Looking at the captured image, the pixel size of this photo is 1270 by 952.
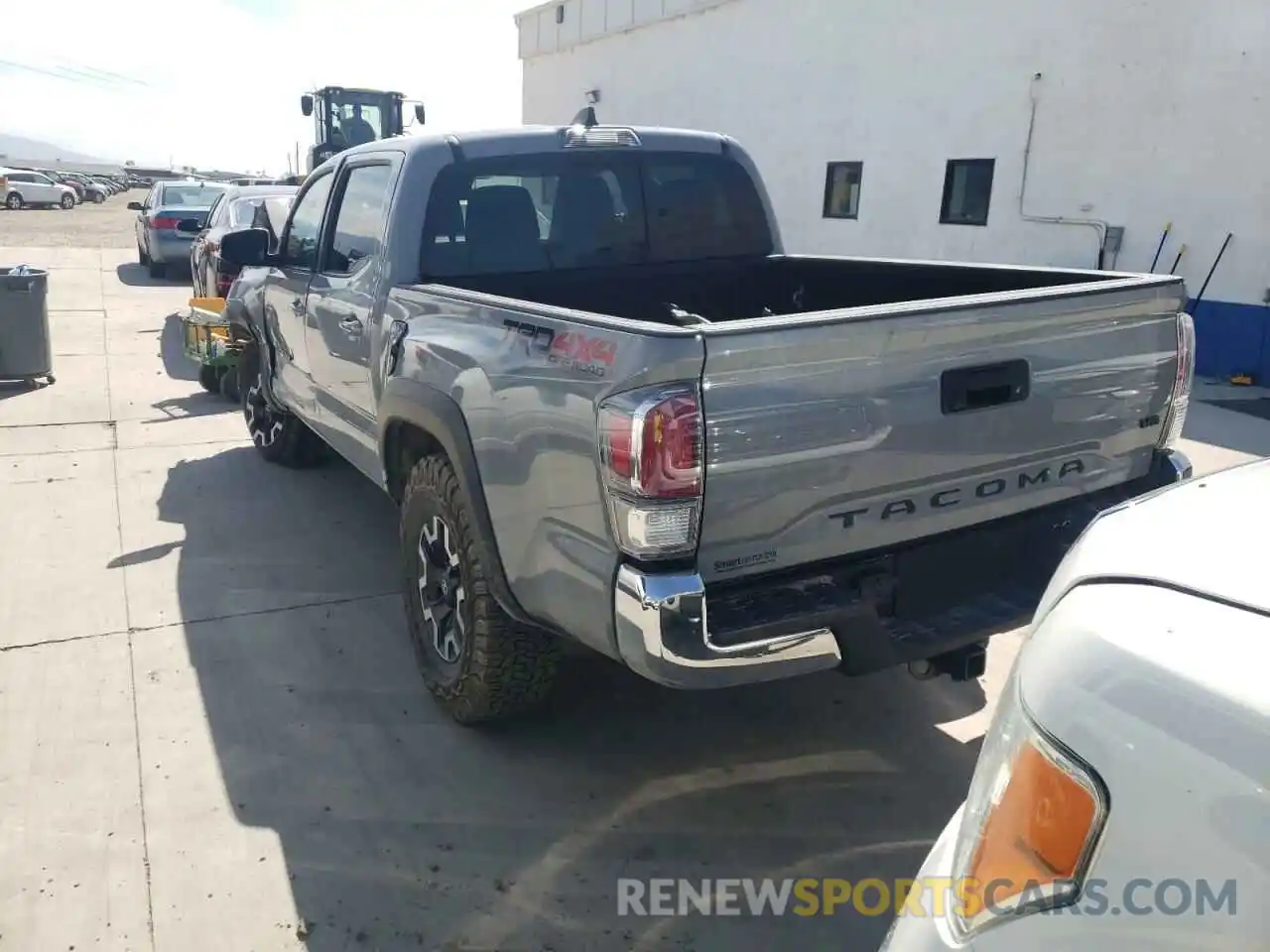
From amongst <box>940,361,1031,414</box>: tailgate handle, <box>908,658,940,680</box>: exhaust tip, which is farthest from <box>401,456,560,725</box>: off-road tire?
<box>940,361,1031,414</box>: tailgate handle

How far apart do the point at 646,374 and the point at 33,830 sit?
7.63 feet

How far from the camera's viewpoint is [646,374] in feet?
7.76

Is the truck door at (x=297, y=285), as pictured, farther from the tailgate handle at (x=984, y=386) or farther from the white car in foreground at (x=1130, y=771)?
the white car in foreground at (x=1130, y=771)

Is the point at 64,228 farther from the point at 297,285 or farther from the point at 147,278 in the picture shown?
the point at 297,285

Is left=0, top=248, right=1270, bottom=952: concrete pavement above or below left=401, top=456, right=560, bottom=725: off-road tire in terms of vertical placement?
below

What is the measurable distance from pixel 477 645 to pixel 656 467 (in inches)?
47.0

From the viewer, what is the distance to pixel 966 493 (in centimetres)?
287

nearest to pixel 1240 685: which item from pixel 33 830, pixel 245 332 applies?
pixel 33 830

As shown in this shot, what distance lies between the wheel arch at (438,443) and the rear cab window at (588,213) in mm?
622

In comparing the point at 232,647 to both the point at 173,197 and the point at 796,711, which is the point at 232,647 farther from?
the point at 173,197

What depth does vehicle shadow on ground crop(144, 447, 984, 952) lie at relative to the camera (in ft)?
8.89

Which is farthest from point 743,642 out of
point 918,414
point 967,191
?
point 967,191

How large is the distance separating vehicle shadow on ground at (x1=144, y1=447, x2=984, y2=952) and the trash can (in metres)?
5.57

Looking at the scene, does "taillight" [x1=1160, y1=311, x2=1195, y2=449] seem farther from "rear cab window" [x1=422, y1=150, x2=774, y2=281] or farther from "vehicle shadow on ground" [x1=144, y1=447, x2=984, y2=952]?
"rear cab window" [x1=422, y1=150, x2=774, y2=281]
